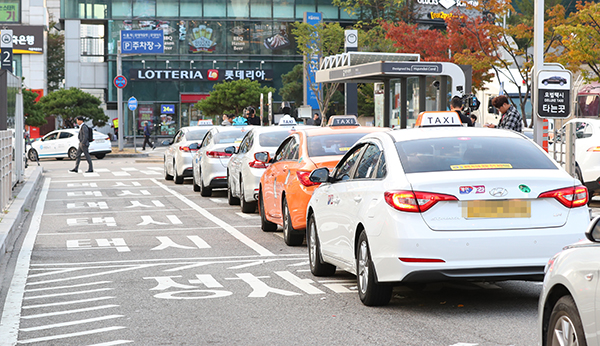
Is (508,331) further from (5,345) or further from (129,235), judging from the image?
(129,235)

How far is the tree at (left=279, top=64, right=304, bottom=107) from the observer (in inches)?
2356

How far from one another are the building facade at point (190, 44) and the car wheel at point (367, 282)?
58247mm

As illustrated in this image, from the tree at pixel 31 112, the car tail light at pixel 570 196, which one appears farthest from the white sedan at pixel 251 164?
the tree at pixel 31 112

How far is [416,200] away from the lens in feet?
22.2

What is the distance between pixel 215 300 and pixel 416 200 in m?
2.15

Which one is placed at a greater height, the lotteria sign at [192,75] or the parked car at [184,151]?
the lotteria sign at [192,75]

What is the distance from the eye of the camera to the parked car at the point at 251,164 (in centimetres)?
1525

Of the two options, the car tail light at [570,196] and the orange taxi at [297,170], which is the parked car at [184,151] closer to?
the orange taxi at [297,170]

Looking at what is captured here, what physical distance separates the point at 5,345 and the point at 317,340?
2162 mm

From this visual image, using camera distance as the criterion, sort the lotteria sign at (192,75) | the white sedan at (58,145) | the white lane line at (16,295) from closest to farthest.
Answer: the white lane line at (16,295), the white sedan at (58,145), the lotteria sign at (192,75)

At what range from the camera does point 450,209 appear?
265 inches

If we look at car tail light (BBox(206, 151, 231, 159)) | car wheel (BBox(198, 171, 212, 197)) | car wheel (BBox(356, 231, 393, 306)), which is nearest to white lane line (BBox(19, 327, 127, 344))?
car wheel (BBox(356, 231, 393, 306))

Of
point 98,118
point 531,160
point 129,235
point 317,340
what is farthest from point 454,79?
point 98,118

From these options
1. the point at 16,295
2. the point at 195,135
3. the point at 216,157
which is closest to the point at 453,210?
the point at 16,295
